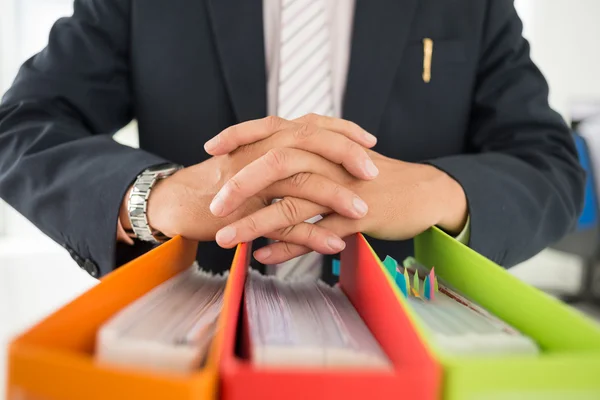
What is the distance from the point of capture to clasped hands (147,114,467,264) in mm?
527

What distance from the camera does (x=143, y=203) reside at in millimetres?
606

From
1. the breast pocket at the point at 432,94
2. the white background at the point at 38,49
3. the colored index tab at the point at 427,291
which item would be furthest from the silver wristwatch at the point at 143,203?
the white background at the point at 38,49

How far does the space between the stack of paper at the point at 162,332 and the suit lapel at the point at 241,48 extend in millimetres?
507

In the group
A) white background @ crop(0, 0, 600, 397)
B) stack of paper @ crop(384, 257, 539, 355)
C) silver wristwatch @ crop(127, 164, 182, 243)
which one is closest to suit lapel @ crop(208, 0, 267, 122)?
silver wristwatch @ crop(127, 164, 182, 243)

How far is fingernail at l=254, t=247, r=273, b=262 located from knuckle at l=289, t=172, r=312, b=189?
0.27 feet

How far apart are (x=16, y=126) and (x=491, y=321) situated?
2.52 ft

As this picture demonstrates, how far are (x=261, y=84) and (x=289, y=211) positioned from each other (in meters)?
0.41

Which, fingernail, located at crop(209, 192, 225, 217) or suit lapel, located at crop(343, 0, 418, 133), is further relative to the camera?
suit lapel, located at crop(343, 0, 418, 133)

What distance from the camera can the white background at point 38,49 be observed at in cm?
210

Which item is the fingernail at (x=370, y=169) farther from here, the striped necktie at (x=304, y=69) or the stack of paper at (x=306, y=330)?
the striped necktie at (x=304, y=69)

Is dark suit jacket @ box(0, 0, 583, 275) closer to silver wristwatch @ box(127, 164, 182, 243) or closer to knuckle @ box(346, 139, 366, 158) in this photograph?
silver wristwatch @ box(127, 164, 182, 243)

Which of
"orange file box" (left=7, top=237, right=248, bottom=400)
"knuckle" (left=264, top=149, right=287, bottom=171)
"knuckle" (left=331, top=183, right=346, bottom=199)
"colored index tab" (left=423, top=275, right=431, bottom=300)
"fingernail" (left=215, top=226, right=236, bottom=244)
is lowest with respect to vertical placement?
"colored index tab" (left=423, top=275, right=431, bottom=300)

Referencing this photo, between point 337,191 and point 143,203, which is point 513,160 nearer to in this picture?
point 337,191

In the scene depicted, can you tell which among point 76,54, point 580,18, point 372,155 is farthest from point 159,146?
point 580,18
